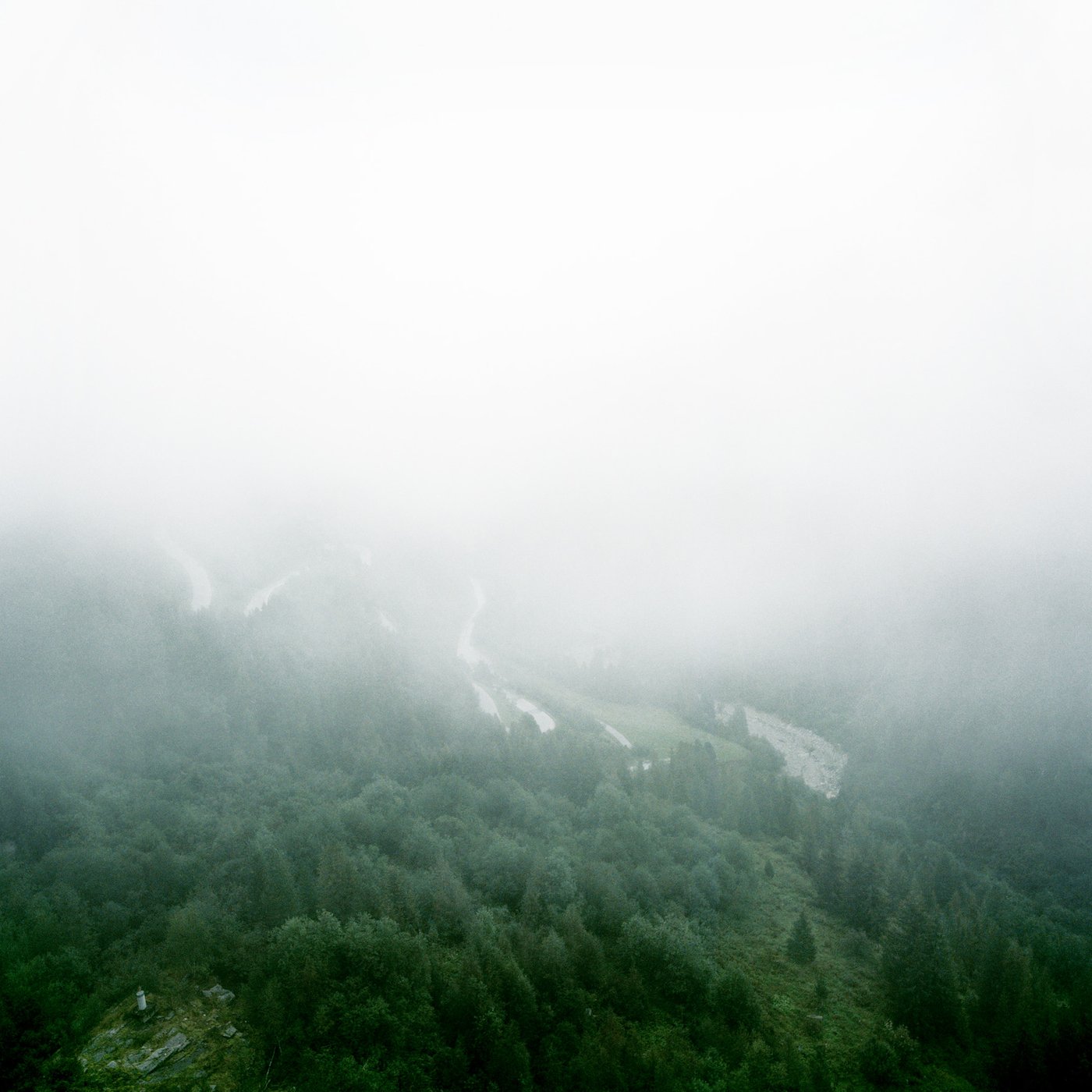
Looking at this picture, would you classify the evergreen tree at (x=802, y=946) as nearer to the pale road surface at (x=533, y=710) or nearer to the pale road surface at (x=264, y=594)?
the pale road surface at (x=533, y=710)

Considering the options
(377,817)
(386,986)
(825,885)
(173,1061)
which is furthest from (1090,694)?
(173,1061)

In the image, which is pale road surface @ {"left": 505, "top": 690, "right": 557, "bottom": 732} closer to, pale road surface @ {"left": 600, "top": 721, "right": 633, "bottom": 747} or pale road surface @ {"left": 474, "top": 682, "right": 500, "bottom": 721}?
pale road surface @ {"left": 474, "top": 682, "right": 500, "bottom": 721}

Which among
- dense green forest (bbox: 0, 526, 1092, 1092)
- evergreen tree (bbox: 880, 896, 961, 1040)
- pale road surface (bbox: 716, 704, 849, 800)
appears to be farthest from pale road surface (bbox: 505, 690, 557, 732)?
evergreen tree (bbox: 880, 896, 961, 1040)

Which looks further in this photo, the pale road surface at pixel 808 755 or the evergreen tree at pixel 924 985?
the pale road surface at pixel 808 755

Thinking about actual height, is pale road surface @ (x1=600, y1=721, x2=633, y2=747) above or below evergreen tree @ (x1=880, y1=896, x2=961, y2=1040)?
below

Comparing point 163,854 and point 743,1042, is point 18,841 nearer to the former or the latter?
point 163,854

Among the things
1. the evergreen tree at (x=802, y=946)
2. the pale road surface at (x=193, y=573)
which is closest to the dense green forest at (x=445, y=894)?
the evergreen tree at (x=802, y=946)
